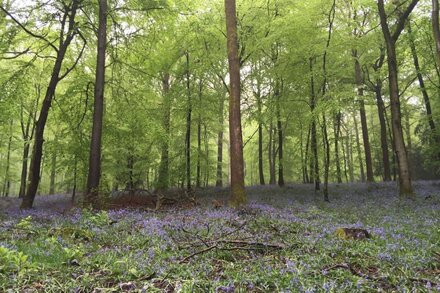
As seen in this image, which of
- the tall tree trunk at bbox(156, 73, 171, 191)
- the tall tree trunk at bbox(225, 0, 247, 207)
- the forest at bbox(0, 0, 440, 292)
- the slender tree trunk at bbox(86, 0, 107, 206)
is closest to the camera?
the forest at bbox(0, 0, 440, 292)

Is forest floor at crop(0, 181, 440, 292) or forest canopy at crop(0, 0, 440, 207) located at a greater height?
forest canopy at crop(0, 0, 440, 207)

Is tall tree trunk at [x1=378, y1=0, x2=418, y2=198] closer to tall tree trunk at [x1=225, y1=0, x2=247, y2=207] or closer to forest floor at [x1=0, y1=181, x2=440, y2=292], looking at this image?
forest floor at [x1=0, y1=181, x2=440, y2=292]

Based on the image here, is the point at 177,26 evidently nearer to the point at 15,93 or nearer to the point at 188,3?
the point at 188,3

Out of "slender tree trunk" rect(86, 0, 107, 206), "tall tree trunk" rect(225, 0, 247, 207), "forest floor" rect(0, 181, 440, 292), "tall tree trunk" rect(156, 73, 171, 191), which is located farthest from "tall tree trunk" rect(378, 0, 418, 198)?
"slender tree trunk" rect(86, 0, 107, 206)

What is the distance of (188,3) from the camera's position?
13.8 metres

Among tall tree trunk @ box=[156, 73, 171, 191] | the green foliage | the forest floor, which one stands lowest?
the forest floor

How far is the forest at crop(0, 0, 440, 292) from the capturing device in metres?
4.07

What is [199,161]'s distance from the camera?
18000mm

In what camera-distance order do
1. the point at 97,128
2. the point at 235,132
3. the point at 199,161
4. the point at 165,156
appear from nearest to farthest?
1. the point at 235,132
2. the point at 97,128
3. the point at 165,156
4. the point at 199,161

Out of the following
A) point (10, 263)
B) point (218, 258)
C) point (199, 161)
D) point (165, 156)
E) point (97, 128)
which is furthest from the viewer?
point (199, 161)

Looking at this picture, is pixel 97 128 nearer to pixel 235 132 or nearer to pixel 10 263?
pixel 235 132

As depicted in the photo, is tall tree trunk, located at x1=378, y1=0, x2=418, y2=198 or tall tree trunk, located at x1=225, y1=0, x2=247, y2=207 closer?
tall tree trunk, located at x1=225, y1=0, x2=247, y2=207

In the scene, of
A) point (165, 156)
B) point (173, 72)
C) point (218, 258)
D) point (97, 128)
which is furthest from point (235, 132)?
point (173, 72)

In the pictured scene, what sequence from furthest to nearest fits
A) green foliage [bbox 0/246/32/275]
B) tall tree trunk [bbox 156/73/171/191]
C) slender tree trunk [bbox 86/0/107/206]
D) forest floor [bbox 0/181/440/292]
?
tall tree trunk [bbox 156/73/171/191]
slender tree trunk [bbox 86/0/107/206]
green foliage [bbox 0/246/32/275]
forest floor [bbox 0/181/440/292]
